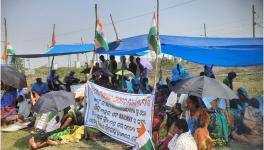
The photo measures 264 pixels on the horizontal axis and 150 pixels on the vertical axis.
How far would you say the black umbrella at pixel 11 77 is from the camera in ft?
28.4

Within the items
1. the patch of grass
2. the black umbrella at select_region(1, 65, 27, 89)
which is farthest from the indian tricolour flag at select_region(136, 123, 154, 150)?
the black umbrella at select_region(1, 65, 27, 89)

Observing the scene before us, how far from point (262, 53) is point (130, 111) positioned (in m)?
3.21

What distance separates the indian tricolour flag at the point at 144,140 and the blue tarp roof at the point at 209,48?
267 centimetres

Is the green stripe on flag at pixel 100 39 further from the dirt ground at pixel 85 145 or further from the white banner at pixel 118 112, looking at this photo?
the dirt ground at pixel 85 145

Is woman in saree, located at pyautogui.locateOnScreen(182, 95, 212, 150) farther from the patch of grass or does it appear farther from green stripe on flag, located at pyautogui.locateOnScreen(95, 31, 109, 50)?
green stripe on flag, located at pyautogui.locateOnScreen(95, 31, 109, 50)

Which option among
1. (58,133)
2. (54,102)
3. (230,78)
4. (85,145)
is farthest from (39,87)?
(230,78)

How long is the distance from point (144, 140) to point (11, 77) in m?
5.07

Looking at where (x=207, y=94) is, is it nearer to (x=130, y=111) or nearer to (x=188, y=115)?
(x=188, y=115)

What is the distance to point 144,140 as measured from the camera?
5.45 meters

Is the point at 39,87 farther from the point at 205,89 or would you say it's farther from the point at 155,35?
the point at 205,89

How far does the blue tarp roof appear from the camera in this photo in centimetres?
708

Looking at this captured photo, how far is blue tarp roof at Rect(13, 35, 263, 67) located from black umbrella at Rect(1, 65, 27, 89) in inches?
102

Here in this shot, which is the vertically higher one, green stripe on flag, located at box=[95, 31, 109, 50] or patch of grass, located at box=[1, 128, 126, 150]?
green stripe on flag, located at box=[95, 31, 109, 50]

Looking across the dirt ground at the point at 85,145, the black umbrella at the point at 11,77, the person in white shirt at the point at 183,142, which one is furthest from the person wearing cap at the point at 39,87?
the person in white shirt at the point at 183,142
